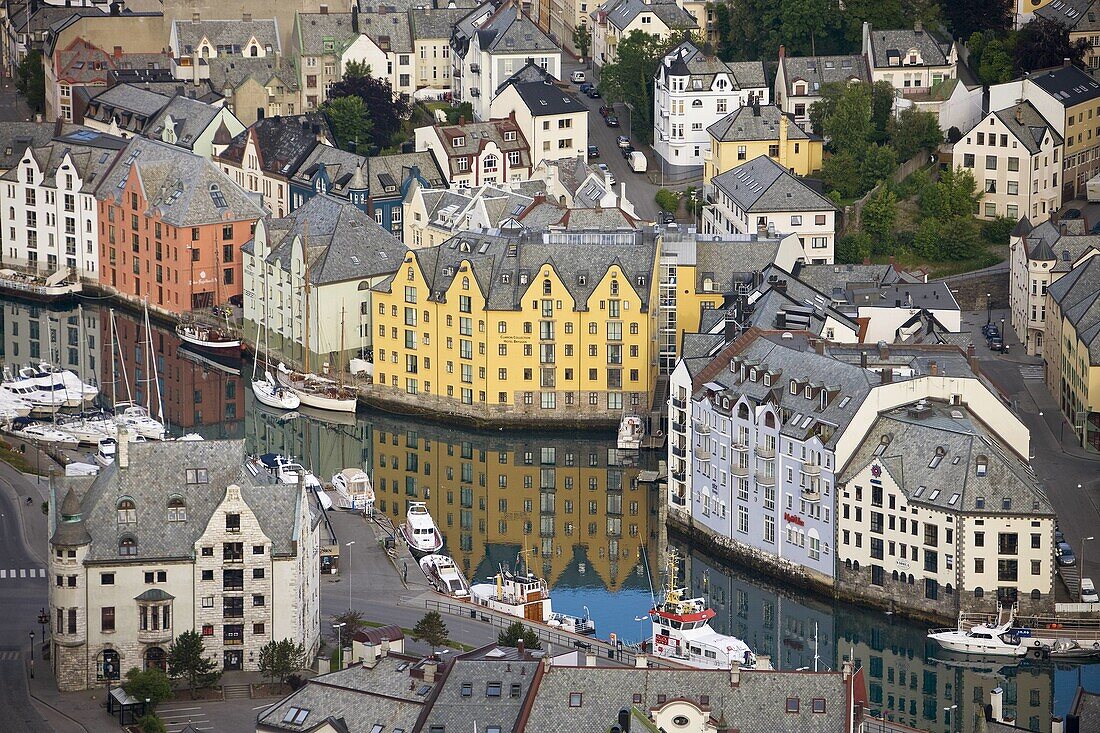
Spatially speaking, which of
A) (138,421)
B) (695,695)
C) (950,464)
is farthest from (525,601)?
(138,421)

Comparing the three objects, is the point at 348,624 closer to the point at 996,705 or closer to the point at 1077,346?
the point at 996,705

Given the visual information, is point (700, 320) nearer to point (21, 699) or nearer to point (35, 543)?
point (35, 543)

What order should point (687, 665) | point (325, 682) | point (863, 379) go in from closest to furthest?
point (325, 682) → point (687, 665) → point (863, 379)

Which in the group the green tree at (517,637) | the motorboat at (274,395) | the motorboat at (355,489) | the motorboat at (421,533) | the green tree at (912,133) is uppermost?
the green tree at (912,133)

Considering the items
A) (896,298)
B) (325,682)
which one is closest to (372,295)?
(896,298)

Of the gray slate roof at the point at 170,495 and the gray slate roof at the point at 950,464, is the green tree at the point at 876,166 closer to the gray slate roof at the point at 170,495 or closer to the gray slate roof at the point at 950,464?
the gray slate roof at the point at 950,464

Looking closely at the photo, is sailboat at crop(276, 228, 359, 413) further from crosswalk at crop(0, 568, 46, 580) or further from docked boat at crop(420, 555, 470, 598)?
crosswalk at crop(0, 568, 46, 580)

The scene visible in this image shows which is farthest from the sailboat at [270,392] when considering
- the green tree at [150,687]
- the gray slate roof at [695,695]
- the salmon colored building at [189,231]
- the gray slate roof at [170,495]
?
the gray slate roof at [695,695]
